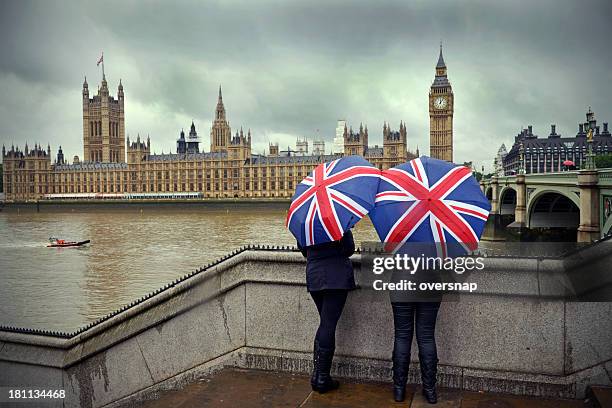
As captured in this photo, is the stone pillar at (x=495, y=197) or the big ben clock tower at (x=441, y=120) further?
the big ben clock tower at (x=441, y=120)

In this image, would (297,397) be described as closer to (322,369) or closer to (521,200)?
(322,369)

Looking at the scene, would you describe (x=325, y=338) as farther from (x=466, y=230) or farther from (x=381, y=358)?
(x=466, y=230)

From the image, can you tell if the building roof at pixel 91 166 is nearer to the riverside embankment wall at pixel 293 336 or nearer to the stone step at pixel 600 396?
the riverside embankment wall at pixel 293 336

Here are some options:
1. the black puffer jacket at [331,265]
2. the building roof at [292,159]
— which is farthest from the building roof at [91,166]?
the black puffer jacket at [331,265]

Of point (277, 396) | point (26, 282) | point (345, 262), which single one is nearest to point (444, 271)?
point (345, 262)

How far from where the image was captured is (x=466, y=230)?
3498mm

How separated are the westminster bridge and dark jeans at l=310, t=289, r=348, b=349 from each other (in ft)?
47.2

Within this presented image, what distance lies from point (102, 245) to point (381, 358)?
2918 cm

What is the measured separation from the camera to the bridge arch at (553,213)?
100 feet

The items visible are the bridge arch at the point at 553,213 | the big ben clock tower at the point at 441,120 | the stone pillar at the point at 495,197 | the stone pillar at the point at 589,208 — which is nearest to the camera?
the stone pillar at the point at 589,208

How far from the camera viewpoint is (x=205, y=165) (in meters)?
92.1

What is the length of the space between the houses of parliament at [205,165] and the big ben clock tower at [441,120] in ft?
0.52

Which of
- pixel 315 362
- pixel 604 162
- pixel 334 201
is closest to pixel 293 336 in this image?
pixel 315 362

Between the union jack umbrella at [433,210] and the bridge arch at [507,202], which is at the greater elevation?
the union jack umbrella at [433,210]
